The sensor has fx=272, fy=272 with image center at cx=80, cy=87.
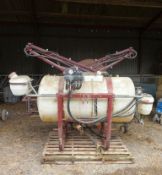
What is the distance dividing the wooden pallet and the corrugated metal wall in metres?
6.32

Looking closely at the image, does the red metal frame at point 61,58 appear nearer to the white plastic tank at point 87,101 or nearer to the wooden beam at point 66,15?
the white plastic tank at point 87,101

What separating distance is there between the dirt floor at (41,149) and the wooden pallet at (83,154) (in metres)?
0.10

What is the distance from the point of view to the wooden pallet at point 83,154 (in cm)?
365

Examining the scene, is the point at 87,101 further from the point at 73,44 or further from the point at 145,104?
the point at 73,44

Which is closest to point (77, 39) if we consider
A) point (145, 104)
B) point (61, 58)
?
point (61, 58)

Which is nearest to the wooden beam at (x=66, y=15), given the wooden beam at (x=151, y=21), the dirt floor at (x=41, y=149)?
the wooden beam at (x=151, y=21)

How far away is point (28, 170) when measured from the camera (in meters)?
3.45

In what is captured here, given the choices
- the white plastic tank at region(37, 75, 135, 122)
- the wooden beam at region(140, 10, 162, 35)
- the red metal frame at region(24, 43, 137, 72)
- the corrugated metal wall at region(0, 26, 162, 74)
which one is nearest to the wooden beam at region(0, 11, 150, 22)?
the wooden beam at region(140, 10, 162, 35)

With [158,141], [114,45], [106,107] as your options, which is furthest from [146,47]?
[106,107]

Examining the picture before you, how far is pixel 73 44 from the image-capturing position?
10.4 metres

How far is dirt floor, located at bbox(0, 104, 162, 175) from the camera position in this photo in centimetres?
345

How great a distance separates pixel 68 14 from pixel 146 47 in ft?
12.0

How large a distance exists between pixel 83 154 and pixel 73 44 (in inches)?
279

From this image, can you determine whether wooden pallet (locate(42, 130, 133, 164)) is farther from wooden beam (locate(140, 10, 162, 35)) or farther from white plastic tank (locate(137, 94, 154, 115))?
wooden beam (locate(140, 10, 162, 35))
